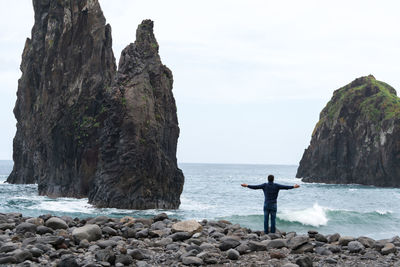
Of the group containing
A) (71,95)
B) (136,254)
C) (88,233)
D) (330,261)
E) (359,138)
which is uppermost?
(359,138)

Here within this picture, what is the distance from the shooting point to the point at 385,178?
4646 inches

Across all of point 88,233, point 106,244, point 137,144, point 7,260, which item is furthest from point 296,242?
point 137,144

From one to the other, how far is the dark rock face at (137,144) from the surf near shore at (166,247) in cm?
2597

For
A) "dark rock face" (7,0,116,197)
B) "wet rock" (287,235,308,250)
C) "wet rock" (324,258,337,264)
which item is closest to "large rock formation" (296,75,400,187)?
"dark rock face" (7,0,116,197)

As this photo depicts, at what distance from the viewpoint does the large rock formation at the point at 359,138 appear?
11725 cm

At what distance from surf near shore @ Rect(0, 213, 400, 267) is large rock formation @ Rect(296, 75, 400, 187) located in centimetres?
10730

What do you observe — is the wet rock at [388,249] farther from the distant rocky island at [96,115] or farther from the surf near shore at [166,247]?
the distant rocky island at [96,115]

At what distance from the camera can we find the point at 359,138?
416 feet

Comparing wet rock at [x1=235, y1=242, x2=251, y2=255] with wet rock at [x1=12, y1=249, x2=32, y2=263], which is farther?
wet rock at [x1=235, y1=242, x2=251, y2=255]

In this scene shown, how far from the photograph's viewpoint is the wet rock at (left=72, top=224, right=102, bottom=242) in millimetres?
14027

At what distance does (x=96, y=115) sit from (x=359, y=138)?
284 feet

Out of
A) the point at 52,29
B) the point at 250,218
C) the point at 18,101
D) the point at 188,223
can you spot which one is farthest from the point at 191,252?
the point at 18,101

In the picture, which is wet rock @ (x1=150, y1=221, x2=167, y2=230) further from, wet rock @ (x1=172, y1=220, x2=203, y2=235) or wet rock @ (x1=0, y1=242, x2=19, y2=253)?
wet rock @ (x1=0, y1=242, x2=19, y2=253)

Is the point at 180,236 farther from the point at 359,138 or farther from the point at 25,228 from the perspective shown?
the point at 359,138
